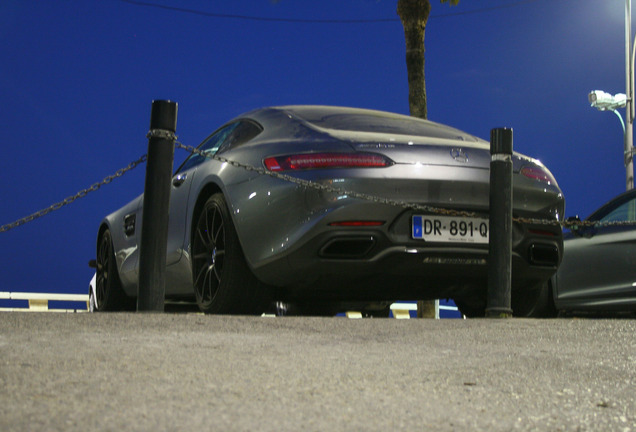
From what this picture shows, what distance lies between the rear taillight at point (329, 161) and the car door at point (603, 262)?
3.19 metres

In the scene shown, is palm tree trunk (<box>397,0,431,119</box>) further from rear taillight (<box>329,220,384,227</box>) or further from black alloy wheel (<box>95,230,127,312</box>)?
rear taillight (<box>329,220,384,227</box>)

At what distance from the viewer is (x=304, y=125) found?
5312mm

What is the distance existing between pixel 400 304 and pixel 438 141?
1239 centimetres

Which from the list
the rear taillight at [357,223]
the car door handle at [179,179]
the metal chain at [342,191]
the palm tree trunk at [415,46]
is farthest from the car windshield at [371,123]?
the palm tree trunk at [415,46]

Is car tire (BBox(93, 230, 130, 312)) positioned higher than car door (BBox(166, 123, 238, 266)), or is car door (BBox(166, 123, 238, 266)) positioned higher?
car door (BBox(166, 123, 238, 266))

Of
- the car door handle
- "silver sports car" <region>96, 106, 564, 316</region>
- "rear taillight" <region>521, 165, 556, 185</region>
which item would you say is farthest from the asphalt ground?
the car door handle

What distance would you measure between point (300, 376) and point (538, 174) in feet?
10.6

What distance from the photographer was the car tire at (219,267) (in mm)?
5207

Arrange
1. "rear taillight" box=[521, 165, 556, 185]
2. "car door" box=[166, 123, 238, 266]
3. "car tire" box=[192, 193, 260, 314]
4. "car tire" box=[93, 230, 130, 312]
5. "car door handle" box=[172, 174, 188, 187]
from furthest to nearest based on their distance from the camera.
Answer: "car tire" box=[93, 230, 130, 312]
"car door handle" box=[172, 174, 188, 187]
"car door" box=[166, 123, 238, 266]
"rear taillight" box=[521, 165, 556, 185]
"car tire" box=[192, 193, 260, 314]

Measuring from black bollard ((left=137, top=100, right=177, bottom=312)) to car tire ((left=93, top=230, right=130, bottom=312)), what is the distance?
3.13 meters

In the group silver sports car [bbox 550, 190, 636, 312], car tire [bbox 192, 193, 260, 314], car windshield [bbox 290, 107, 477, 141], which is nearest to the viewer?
car tire [bbox 192, 193, 260, 314]

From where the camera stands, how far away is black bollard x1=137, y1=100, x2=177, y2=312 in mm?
4867

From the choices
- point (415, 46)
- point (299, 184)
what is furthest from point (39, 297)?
point (299, 184)

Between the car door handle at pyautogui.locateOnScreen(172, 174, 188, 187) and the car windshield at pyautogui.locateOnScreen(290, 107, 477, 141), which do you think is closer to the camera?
the car windshield at pyautogui.locateOnScreen(290, 107, 477, 141)
